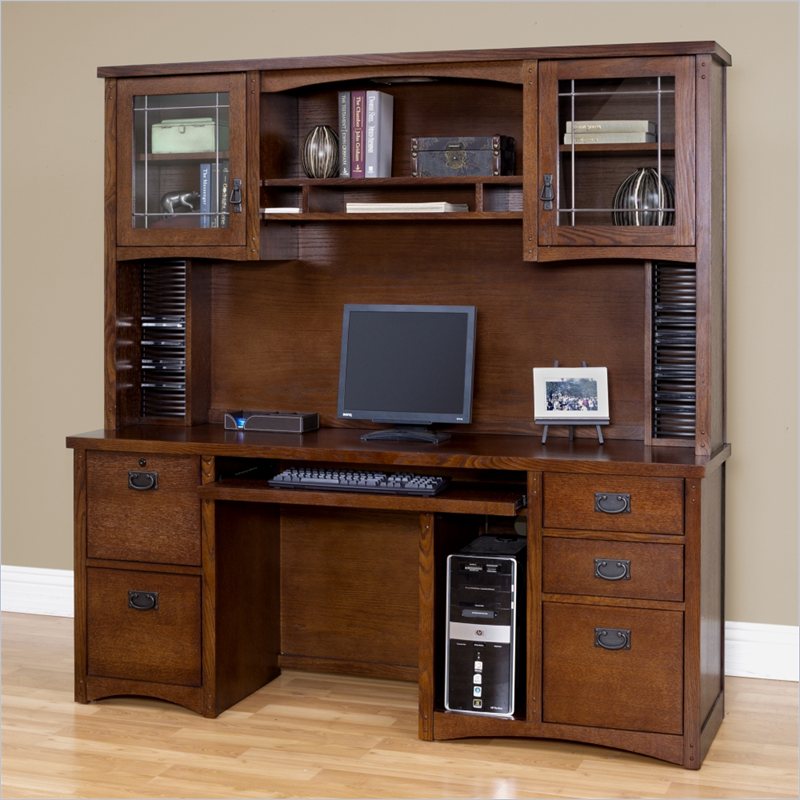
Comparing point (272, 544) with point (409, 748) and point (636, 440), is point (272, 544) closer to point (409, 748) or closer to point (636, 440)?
point (409, 748)

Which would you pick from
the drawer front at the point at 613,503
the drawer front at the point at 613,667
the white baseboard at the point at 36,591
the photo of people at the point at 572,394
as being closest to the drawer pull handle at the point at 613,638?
the drawer front at the point at 613,667

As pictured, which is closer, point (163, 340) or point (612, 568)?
point (612, 568)

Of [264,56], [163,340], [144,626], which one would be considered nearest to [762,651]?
[144,626]

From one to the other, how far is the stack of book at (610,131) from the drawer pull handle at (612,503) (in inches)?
37.6

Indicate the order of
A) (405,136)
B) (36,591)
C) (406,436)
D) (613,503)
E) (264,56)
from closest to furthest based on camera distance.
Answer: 1. (613,503)
2. (406,436)
3. (405,136)
4. (264,56)
5. (36,591)

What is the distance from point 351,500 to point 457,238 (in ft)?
3.14

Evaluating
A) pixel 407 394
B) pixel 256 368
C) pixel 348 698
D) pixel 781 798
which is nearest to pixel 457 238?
pixel 407 394

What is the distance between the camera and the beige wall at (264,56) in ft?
12.5

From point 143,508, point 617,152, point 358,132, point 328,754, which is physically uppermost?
point 358,132

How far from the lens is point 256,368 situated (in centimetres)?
407

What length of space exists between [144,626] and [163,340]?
0.92 metres

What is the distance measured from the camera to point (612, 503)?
321cm

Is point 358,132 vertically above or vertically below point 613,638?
above

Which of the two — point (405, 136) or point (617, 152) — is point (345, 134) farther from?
point (617, 152)
